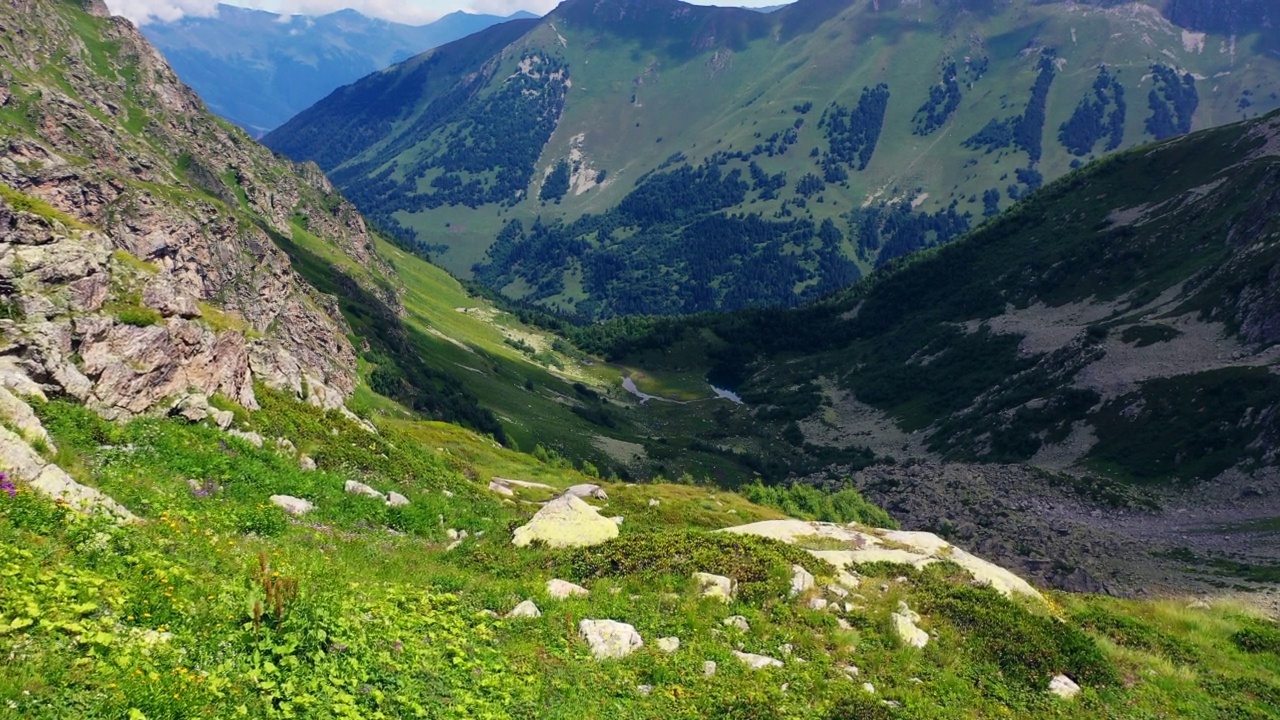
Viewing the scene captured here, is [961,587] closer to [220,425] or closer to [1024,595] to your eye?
[1024,595]

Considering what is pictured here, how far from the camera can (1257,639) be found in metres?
20.5

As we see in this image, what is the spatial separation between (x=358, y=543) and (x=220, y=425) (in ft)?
33.6

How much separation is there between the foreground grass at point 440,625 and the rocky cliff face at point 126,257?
4.76 meters

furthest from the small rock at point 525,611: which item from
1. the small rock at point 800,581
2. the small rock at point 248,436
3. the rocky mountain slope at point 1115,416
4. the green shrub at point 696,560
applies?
the rocky mountain slope at point 1115,416

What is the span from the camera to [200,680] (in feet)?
33.6

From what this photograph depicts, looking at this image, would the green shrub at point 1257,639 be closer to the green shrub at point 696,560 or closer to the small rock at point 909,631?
the small rock at point 909,631

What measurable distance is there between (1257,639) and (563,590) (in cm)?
1985

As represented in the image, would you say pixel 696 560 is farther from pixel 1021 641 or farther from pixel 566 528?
pixel 1021 641

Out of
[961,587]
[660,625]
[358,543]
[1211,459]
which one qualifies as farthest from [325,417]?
[1211,459]

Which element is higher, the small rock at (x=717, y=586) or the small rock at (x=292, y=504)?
the small rock at (x=292, y=504)

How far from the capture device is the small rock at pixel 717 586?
61.5 feet

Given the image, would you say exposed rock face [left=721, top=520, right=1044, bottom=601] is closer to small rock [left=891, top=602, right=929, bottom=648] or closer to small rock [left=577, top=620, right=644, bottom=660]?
small rock [left=891, top=602, right=929, bottom=648]

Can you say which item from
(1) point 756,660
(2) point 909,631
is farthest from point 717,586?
(2) point 909,631

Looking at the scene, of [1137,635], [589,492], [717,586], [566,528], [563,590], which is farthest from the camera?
[589,492]
